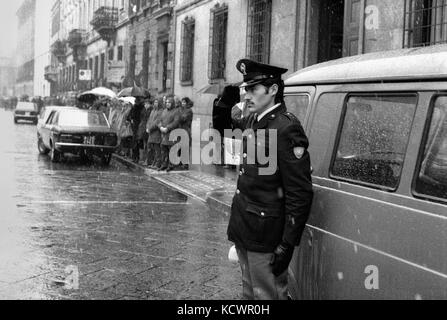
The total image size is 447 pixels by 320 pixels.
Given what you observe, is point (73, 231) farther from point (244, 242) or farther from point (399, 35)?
point (399, 35)

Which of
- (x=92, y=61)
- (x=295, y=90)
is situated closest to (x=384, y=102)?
(x=295, y=90)

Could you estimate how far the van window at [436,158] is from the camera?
304 cm

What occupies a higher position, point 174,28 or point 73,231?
point 174,28

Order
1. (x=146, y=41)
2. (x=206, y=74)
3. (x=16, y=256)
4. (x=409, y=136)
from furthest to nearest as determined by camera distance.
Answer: (x=146, y=41), (x=206, y=74), (x=16, y=256), (x=409, y=136)

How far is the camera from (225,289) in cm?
554

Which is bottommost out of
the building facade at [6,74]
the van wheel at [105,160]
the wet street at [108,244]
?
the wet street at [108,244]

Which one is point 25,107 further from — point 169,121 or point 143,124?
point 169,121

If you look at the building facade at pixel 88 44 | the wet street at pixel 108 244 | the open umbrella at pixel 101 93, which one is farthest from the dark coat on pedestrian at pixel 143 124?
the building facade at pixel 88 44

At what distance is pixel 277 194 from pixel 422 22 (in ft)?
28.7

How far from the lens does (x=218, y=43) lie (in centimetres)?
2025

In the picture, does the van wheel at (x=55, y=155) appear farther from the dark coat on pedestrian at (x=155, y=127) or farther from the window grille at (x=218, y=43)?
the window grille at (x=218, y=43)

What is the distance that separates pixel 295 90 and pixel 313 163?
0.65m

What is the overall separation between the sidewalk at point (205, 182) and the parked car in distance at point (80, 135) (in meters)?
1.00

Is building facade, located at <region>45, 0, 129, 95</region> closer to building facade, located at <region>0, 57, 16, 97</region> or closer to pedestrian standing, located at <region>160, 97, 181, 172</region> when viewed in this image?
pedestrian standing, located at <region>160, 97, 181, 172</region>
